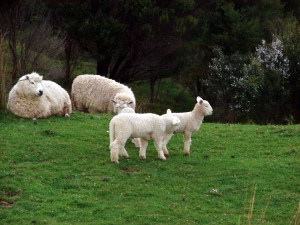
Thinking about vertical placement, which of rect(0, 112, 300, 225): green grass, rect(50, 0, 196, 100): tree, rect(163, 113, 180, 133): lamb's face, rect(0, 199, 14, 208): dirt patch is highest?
rect(50, 0, 196, 100): tree

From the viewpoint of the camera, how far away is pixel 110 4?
102ft

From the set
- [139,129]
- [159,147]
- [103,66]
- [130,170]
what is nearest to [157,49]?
[103,66]

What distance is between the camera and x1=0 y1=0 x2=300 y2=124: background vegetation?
27.9 m

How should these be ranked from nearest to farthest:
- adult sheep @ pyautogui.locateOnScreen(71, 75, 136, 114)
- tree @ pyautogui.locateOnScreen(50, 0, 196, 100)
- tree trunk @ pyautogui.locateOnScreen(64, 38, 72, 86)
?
adult sheep @ pyautogui.locateOnScreen(71, 75, 136, 114) < tree @ pyautogui.locateOnScreen(50, 0, 196, 100) < tree trunk @ pyautogui.locateOnScreen(64, 38, 72, 86)

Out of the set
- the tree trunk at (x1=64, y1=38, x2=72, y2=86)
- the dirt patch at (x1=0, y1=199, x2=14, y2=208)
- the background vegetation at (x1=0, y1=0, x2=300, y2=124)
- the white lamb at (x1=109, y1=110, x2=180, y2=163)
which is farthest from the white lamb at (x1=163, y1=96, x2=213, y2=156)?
the tree trunk at (x1=64, y1=38, x2=72, y2=86)

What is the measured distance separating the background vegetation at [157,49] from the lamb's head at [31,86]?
9576mm

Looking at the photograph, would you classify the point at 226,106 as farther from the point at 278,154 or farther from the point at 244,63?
the point at 278,154

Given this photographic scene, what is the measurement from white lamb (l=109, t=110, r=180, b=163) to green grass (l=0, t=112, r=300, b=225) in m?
0.25

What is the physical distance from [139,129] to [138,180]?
1094mm

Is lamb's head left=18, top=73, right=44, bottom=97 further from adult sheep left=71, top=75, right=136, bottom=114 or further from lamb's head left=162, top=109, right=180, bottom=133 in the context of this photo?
lamb's head left=162, top=109, right=180, bottom=133

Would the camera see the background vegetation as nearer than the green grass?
No

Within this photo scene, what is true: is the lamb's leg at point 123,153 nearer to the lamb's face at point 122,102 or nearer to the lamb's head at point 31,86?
the lamb's face at point 122,102

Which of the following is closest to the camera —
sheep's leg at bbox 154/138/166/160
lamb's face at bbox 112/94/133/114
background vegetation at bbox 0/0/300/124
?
sheep's leg at bbox 154/138/166/160

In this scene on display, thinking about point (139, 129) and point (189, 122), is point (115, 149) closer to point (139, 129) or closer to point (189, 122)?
point (139, 129)
